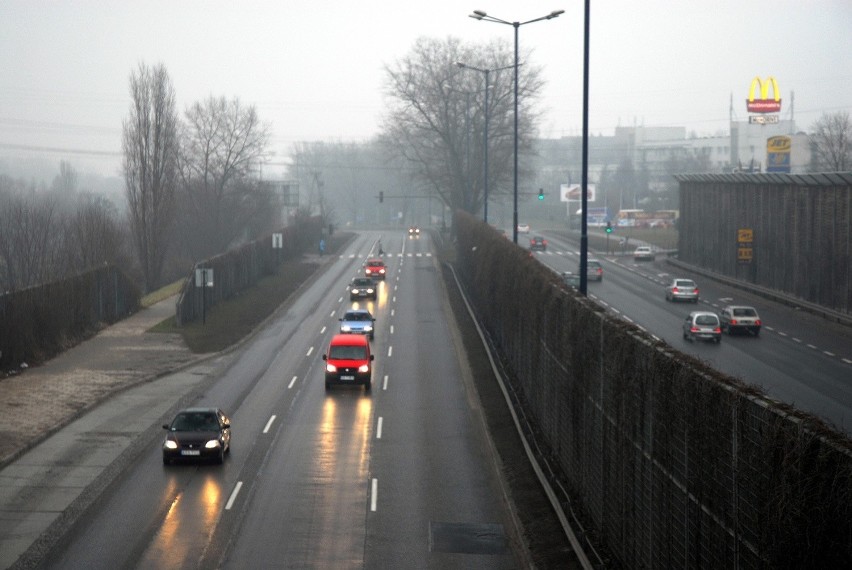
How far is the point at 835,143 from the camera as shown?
111m

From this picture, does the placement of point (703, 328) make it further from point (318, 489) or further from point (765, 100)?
point (765, 100)

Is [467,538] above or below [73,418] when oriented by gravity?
above

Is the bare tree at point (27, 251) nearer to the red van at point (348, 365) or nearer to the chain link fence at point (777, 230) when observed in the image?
the red van at point (348, 365)

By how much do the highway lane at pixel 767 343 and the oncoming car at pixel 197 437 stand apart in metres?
11.0

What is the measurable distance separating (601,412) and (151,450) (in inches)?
490

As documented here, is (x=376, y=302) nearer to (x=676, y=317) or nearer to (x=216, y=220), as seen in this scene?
(x=676, y=317)

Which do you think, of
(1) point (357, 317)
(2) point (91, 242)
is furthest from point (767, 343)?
(2) point (91, 242)

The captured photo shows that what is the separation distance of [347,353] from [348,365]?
0.59m

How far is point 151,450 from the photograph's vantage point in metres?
25.8

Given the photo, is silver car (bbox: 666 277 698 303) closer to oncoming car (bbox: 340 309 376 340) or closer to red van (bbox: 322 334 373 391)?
oncoming car (bbox: 340 309 376 340)

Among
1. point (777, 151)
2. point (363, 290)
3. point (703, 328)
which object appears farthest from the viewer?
point (777, 151)

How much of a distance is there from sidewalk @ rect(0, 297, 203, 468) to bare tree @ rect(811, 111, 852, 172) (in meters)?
72.7

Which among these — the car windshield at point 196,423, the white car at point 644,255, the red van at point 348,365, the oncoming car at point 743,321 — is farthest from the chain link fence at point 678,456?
the white car at point 644,255

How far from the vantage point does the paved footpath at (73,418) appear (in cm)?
1981
